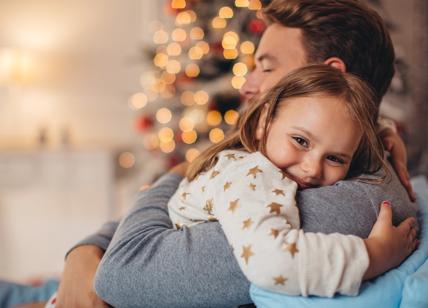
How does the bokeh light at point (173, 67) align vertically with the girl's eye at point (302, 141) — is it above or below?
below

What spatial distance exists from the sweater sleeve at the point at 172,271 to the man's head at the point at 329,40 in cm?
46

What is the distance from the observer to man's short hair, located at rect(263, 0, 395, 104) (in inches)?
44.3

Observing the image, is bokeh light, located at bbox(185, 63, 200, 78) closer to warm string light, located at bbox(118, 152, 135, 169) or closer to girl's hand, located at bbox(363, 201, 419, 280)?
warm string light, located at bbox(118, 152, 135, 169)

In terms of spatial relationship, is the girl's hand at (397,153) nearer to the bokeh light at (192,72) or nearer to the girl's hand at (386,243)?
the girl's hand at (386,243)

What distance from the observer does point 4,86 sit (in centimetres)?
416

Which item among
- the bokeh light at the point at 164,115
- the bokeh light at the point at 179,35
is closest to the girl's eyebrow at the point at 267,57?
the bokeh light at the point at 179,35

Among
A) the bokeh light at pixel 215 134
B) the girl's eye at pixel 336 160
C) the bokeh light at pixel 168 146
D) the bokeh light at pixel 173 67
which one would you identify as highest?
the girl's eye at pixel 336 160

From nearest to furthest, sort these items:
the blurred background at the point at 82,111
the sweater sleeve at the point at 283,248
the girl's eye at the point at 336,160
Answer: the sweater sleeve at the point at 283,248 < the girl's eye at the point at 336,160 < the blurred background at the point at 82,111

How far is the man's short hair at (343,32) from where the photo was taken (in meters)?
1.12

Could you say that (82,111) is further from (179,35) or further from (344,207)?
(344,207)

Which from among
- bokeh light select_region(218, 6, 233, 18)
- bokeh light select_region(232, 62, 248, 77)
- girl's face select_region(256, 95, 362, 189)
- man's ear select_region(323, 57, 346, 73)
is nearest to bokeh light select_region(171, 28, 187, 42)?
bokeh light select_region(218, 6, 233, 18)

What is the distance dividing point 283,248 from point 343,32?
60 centimetres

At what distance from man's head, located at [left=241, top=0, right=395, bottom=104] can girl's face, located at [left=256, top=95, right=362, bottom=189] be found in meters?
0.23

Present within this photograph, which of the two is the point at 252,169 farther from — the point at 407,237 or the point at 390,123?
the point at 390,123
